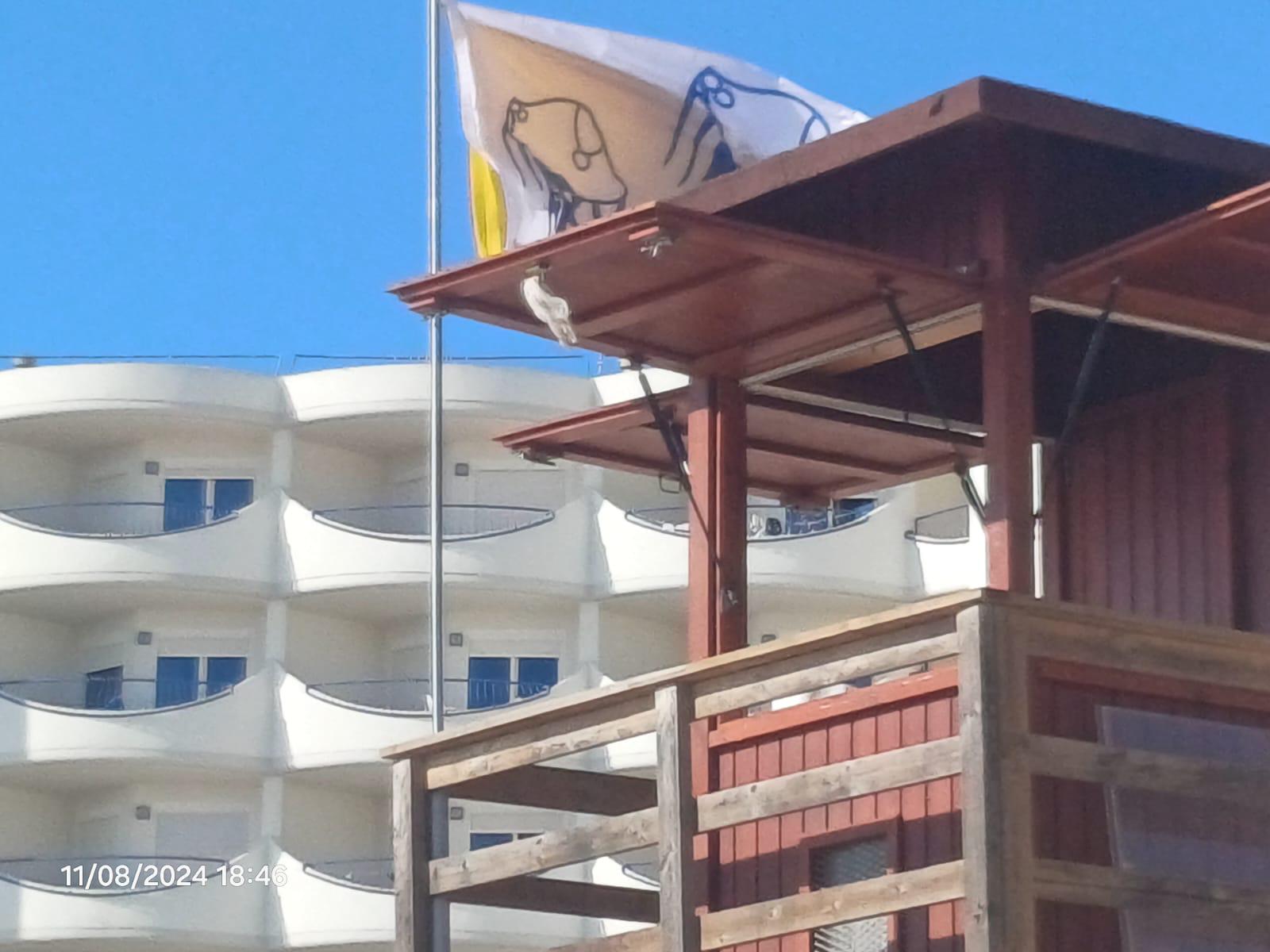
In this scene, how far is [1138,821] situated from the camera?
37.6ft

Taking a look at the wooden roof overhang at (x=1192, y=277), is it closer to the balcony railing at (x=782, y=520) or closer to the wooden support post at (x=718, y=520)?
the wooden support post at (x=718, y=520)

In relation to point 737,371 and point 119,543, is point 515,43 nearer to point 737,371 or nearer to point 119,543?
point 737,371

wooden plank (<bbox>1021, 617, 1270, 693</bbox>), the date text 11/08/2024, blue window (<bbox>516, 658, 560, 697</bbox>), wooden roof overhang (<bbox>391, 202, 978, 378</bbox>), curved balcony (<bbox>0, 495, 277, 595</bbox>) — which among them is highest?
curved balcony (<bbox>0, 495, 277, 595</bbox>)

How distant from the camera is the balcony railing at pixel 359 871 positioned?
52.5 meters

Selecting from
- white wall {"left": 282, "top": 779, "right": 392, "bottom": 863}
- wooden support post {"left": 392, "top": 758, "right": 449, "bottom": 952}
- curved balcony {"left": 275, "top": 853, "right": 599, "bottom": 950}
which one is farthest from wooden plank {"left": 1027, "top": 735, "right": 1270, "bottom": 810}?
white wall {"left": 282, "top": 779, "right": 392, "bottom": 863}

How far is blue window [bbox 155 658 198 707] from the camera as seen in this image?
2141 inches

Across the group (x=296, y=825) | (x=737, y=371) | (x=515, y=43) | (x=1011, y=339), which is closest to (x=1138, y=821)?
(x=1011, y=339)

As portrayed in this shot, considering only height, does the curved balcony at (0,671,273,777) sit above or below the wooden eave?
above

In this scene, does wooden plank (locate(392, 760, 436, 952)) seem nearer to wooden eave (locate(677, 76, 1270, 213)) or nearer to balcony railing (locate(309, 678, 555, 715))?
wooden eave (locate(677, 76, 1270, 213))

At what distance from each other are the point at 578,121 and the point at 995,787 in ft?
15.4

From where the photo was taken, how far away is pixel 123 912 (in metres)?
51.4

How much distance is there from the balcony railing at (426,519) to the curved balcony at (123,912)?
24.6 ft

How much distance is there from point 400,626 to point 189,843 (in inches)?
A: 236

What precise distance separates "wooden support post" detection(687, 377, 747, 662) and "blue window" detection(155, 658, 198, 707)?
4111 centimetres
